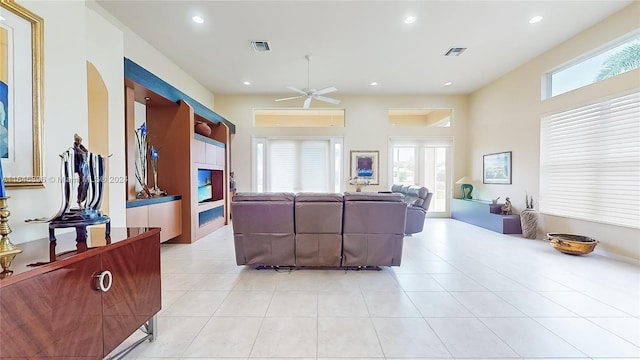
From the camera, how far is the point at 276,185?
25.1ft

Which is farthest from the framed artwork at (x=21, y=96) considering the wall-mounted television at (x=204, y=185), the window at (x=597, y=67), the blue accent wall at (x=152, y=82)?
the window at (x=597, y=67)

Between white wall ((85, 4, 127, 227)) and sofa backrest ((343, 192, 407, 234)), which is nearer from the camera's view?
white wall ((85, 4, 127, 227))

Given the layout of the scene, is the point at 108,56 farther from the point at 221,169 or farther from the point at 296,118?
the point at 296,118

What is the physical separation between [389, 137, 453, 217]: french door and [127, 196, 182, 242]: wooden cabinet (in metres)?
5.49

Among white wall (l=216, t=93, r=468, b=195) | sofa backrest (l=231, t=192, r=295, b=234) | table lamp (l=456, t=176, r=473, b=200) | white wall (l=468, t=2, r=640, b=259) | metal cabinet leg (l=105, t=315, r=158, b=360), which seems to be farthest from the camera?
white wall (l=216, t=93, r=468, b=195)

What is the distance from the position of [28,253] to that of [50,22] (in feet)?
4.29

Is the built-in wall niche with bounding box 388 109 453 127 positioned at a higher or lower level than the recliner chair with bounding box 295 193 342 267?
higher

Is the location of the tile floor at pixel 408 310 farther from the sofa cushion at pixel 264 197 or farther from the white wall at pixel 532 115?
the sofa cushion at pixel 264 197

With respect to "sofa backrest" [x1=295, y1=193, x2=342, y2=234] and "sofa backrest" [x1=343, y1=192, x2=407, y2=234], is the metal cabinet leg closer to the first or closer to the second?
"sofa backrest" [x1=295, y1=193, x2=342, y2=234]

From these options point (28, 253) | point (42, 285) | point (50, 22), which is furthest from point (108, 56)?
point (42, 285)

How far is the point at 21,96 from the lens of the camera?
4.50 ft

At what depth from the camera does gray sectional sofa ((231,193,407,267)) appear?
A: 3.13 metres

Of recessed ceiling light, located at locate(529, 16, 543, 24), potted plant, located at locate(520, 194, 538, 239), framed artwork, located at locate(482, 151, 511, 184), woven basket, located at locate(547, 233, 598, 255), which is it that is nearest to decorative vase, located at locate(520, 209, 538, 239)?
potted plant, located at locate(520, 194, 538, 239)

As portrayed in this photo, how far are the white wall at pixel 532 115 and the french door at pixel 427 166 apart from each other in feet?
2.33
